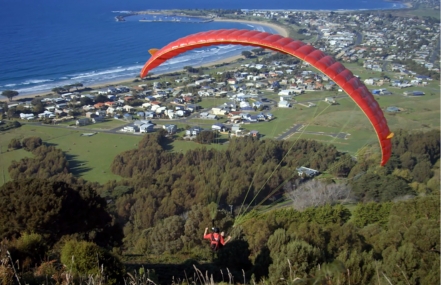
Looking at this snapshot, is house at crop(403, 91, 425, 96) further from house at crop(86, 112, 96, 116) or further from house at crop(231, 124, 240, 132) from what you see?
house at crop(86, 112, 96, 116)

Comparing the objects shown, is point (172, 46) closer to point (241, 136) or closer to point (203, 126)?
point (241, 136)

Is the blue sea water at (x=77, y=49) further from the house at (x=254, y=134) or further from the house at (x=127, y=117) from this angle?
the house at (x=254, y=134)

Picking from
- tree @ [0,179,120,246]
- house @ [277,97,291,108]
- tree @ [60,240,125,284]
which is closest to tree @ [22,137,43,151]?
tree @ [0,179,120,246]

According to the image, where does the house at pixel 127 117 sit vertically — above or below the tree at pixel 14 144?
below

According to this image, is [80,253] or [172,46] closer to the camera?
[80,253]

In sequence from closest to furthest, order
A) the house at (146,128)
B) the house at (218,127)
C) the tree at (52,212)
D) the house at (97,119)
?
the tree at (52,212) < the house at (218,127) < the house at (146,128) < the house at (97,119)

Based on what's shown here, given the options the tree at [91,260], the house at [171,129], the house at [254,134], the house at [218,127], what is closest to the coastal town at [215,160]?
the tree at [91,260]

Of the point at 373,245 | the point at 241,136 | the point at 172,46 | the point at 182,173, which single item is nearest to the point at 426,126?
the point at 241,136
